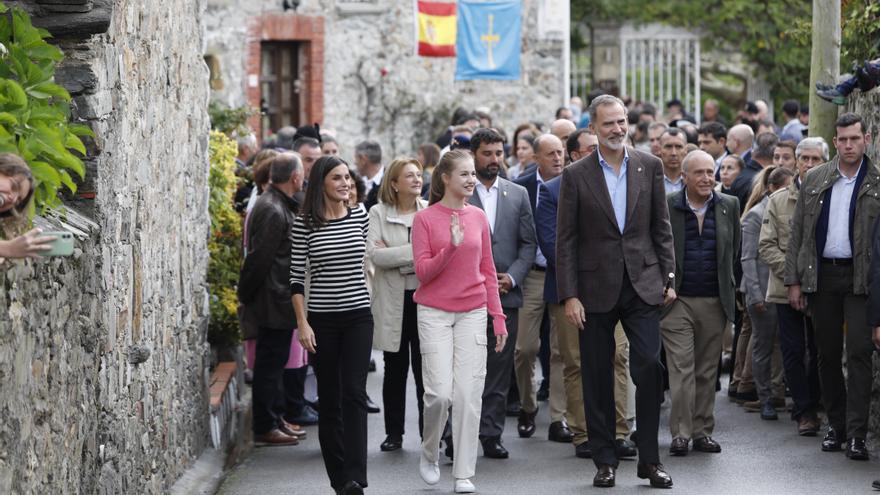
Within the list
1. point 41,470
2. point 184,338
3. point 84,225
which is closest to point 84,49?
point 84,225

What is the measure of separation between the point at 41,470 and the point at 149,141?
9.86ft

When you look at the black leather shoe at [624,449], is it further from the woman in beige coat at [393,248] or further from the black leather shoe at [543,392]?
the black leather shoe at [543,392]

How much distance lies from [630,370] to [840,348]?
1939 mm

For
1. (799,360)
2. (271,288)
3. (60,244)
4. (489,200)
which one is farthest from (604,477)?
(60,244)

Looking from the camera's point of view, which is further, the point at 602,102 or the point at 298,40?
the point at 298,40

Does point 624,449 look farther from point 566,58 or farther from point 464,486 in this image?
point 566,58

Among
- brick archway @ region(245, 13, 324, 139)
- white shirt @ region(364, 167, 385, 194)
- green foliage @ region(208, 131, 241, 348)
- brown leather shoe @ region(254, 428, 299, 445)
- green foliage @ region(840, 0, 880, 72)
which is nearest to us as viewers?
brown leather shoe @ region(254, 428, 299, 445)

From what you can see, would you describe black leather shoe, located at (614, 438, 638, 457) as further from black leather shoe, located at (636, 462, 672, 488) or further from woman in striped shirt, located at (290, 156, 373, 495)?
woman in striped shirt, located at (290, 156, 373, 495)

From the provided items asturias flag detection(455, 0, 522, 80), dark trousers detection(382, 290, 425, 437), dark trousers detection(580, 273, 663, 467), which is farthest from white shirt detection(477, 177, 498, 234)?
asturias flag detection(455, 0, 522, 80)

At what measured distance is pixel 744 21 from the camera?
29641mm

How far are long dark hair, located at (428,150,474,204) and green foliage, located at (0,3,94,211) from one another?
303cm

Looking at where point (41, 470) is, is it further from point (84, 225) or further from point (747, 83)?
point (747, 83)

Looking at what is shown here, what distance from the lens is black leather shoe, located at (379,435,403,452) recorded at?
11.2 meters

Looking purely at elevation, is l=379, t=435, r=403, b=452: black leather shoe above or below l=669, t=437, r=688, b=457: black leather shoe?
below
